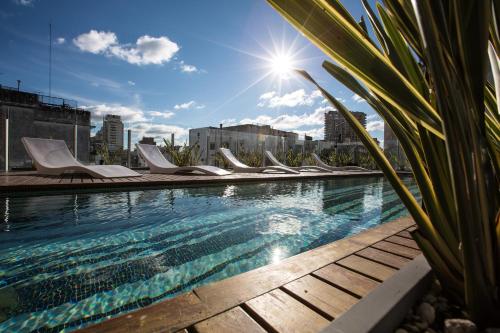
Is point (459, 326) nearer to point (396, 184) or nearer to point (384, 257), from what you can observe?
point (396, 184)

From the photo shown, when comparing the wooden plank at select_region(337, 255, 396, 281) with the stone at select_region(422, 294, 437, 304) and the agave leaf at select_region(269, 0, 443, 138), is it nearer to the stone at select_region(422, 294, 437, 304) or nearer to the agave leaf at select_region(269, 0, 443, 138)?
the stone at select_region(422, 294, 437, 304)

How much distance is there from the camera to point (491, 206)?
654 mm

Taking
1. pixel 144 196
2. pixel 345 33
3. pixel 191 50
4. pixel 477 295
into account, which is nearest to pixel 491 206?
pixel 477 295

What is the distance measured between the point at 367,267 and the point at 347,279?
217 millimetres

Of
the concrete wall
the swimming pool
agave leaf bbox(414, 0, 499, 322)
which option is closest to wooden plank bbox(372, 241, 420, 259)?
the swimming pool

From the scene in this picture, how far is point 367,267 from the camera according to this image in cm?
139

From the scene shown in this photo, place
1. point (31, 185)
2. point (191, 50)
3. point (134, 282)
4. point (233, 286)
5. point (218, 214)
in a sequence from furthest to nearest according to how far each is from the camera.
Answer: point (191, 50) → point (31, 185) → point (218, 214) → point (134, 282) → point (233, 286)

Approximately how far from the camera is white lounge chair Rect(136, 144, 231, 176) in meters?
7.73

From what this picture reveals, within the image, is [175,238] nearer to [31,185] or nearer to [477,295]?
[477,295]

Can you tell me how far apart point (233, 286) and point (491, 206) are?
3.23ft

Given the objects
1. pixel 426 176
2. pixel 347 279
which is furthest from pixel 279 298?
pixel 426 176

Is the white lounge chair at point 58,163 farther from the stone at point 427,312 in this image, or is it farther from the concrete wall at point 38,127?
the concrete wall at point 38,127

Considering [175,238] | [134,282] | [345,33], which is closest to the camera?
[345,33]

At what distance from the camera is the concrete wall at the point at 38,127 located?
15281 mm
